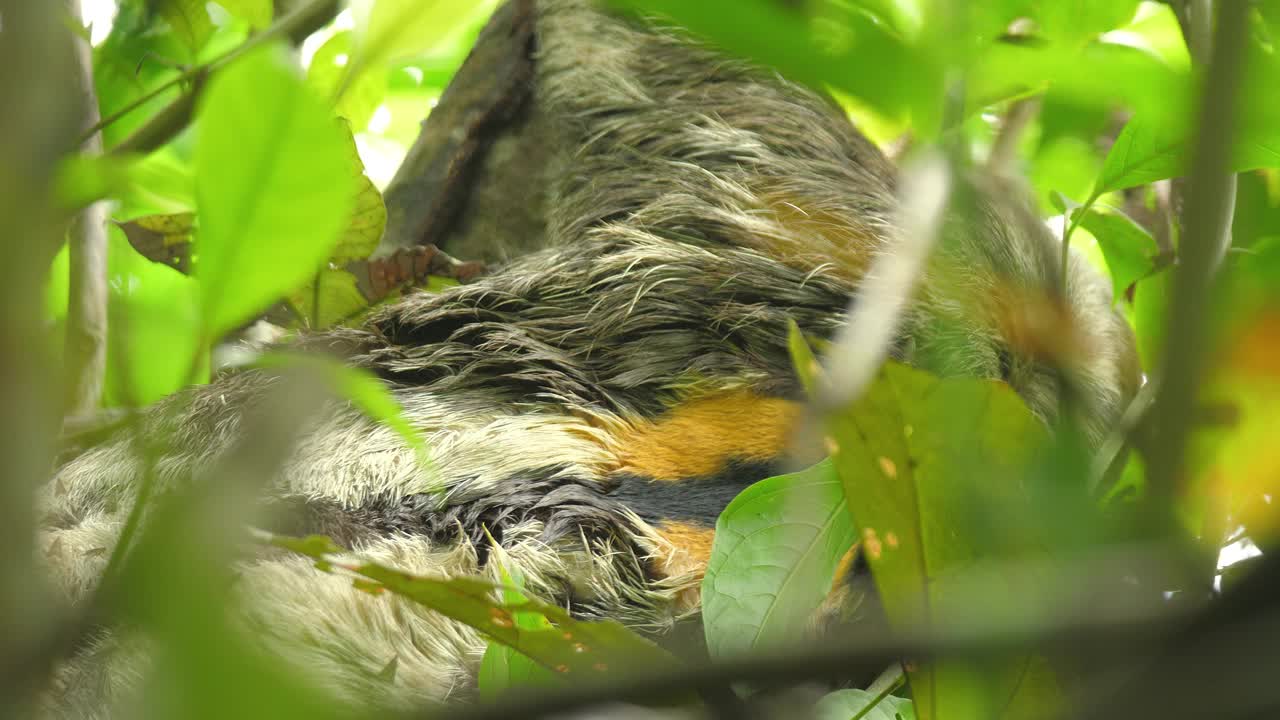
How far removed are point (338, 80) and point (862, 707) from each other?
824mm

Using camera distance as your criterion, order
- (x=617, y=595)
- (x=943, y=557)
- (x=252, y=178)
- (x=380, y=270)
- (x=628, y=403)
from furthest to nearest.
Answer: (x=380, y=270)
(x=628, y=403)
(x=617, y=595)
(x=943, y=557)
(x=252, y=178)

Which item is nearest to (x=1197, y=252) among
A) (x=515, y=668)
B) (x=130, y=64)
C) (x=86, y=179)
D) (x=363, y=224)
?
(x=86, y=179)

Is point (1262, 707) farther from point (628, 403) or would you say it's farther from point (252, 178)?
point (628, 403)

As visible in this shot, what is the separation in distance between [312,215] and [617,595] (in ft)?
2.34

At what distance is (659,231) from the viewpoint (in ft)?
5.04

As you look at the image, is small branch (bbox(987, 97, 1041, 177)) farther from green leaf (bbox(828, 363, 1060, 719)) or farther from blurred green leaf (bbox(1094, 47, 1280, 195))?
green leaf (bbox(828, 363, 1060, 719))

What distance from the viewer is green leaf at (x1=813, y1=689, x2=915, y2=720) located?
562 millimetres

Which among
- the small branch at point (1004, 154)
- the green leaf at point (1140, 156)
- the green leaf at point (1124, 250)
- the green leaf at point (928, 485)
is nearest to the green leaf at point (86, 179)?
the green leaf at point (928, 485)

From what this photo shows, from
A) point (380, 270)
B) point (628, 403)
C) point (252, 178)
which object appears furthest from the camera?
point (380, 270)

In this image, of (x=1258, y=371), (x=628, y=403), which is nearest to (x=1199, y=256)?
(x=1258, y=371)

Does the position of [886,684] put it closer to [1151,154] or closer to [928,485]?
[928,485]

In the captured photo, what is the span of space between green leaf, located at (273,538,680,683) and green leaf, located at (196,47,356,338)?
0.67 ft

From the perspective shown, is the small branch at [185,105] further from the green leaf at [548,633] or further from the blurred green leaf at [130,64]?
the green leaf at [548,633]

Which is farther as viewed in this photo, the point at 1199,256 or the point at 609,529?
the point at 609,529
